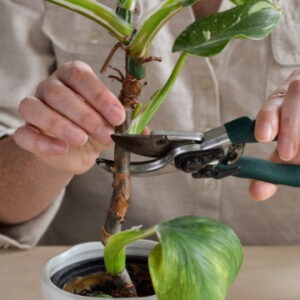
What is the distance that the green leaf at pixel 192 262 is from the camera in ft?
1.19

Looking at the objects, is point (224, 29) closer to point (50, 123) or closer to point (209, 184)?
point (50, 123)

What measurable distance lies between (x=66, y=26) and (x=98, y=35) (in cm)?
5

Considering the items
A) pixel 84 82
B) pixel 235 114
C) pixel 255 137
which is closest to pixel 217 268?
pixel 255 137

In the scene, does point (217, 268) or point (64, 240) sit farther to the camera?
point (64, 240)

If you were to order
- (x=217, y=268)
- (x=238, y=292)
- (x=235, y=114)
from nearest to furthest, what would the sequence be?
1. (x=217, y=268)
2. (x=238, y=292)
3. (x=235, y=114)

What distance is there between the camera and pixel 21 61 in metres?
0.90

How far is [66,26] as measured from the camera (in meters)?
0.96

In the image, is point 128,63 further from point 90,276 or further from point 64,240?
point 64,240

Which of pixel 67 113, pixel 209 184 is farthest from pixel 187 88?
pixel 67 113

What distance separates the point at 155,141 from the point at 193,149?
0.03 metres

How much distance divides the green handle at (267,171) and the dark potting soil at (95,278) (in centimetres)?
10

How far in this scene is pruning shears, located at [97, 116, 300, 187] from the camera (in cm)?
A: 42

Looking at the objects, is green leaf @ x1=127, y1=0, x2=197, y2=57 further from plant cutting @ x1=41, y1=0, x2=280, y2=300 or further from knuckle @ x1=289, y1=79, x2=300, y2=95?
knuckle @ x1=289, y1=79, x2=300, y2=95

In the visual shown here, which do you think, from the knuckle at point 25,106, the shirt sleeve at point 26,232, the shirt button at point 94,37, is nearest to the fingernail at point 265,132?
the knuckle at point 25,106
